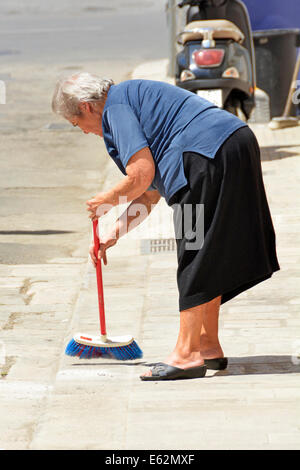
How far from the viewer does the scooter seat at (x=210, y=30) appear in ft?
32.1

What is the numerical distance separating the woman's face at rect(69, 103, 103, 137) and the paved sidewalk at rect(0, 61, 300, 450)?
1.19m

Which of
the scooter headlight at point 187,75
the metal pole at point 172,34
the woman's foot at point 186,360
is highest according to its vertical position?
the woman's foot at point 186,360

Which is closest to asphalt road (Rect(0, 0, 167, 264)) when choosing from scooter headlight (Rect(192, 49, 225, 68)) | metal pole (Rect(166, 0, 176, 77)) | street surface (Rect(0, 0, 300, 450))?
street surface (Rect(0, 0, 300, 450))

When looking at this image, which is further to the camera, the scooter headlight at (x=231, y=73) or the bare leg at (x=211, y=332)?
the scooter headlight at (x=231, y=73)

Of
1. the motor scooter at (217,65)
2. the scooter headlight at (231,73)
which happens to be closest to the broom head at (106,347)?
the motor scooter at (217,65)

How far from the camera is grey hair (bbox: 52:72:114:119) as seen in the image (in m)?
4.15

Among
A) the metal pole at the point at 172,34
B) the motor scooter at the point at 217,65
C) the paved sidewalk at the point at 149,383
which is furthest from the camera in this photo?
the metal pole at the point at 172,34

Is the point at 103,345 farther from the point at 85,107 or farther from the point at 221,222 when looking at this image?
the point at 85,107

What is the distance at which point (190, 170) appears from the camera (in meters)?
4.16

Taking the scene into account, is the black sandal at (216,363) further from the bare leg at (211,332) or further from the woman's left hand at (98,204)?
the woman's left hand at (98,204)

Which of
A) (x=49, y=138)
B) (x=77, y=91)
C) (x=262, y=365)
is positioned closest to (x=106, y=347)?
(x=262, y=365)

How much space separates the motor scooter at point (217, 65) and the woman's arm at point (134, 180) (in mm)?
5504
